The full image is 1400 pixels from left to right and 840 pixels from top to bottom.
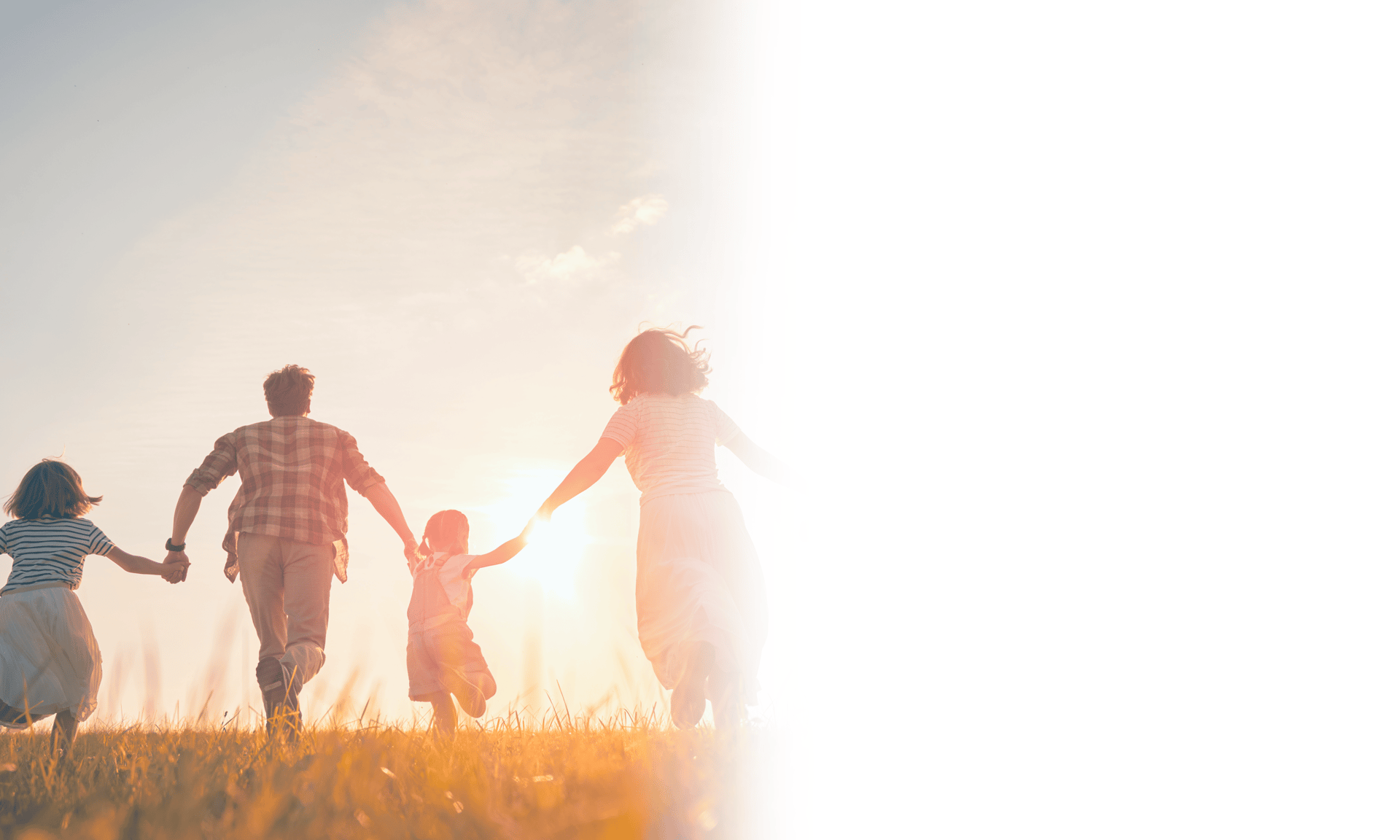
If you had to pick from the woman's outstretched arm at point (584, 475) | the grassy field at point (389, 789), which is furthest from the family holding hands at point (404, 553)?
Answer: the grassy field at point (389, 789)

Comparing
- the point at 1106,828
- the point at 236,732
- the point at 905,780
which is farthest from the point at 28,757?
the point at 1106,828

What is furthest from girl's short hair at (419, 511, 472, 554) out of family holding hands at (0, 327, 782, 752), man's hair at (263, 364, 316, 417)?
man's hair at (263, 364, 316, 417)

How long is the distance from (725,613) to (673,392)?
4.85ft

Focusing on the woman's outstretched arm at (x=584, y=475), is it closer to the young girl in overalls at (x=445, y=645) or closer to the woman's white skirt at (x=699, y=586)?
the woman's white skirt at (x=699, y=586)

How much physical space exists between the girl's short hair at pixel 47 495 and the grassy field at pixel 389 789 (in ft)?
11.0

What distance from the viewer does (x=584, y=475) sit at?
5508 mm

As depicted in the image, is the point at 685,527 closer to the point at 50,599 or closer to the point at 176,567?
the point at 176,567

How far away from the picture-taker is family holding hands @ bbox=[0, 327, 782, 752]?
5238mm

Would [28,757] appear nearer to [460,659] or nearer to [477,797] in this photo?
[477,797]

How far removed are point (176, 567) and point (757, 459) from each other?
4.49m

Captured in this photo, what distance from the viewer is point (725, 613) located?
201 inches

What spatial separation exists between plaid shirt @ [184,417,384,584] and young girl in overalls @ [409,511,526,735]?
0.77m

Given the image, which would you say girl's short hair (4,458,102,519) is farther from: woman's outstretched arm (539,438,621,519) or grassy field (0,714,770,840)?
woman's outstretched arm (539,438,621,519)

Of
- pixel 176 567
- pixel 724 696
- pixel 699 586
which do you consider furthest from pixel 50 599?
pixel 724 696
